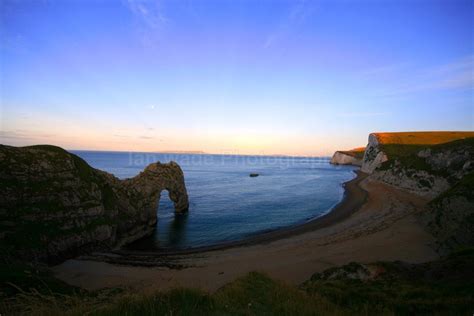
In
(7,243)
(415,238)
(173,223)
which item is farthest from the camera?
(173,223)

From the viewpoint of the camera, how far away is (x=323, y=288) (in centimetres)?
996

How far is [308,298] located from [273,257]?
53.4 feet

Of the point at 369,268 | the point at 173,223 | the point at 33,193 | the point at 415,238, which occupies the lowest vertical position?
the point at 173,223

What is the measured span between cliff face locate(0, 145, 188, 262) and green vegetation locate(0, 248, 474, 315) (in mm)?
10145

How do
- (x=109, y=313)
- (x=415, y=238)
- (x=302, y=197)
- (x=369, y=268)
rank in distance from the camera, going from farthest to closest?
(x=302, y=197) < (x=415, y=238) < (x=369, y=268) < (x=109, y=313)

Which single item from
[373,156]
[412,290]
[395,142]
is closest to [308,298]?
[412,290]

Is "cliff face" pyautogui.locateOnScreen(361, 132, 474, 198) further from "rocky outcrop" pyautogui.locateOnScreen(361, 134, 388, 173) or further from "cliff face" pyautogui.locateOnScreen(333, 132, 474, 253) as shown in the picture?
"rocky outcrop" pyautogui.locateOnScreen(361, 134, 388, 173)

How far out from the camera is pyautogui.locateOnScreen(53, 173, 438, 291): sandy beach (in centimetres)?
1886

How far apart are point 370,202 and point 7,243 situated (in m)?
49.8

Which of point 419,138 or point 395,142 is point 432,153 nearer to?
point 395,142

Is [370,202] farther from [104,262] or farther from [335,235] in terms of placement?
[104,262]

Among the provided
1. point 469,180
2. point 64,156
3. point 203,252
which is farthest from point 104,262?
point 469,180

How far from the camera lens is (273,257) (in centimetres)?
2305

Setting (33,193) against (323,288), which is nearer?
(323,288)
